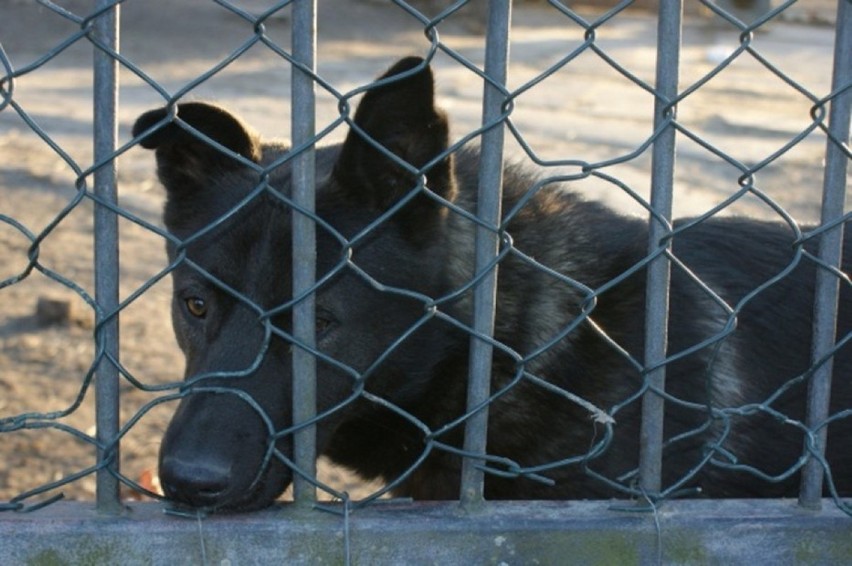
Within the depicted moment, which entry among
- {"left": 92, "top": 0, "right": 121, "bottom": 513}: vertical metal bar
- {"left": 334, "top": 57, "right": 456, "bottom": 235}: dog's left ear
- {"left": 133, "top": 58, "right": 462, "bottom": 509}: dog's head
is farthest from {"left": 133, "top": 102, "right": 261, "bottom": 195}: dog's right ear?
{"left": 92, "top": 0, "right": 121, "bottom": 513}: vertical metal bar

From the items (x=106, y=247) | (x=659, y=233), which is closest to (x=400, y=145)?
(x=659, y=233)

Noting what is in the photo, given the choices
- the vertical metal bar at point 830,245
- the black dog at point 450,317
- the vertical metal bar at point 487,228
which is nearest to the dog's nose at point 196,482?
the black dog at point 450,317

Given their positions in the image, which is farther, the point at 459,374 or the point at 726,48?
the point at 726,48

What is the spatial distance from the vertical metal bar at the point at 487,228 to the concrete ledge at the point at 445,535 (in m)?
0.09

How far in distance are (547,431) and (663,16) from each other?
3.85 ft

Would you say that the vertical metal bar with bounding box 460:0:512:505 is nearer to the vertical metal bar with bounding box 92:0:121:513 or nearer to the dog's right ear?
the vertical metal bar with bounding box 92:0:121:513

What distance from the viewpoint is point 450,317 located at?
7.93 feet

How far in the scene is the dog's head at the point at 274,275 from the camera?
226 cm

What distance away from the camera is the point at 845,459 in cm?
302

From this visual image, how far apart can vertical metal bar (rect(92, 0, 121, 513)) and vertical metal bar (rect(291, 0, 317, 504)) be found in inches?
12.1

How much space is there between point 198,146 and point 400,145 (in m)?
0.72

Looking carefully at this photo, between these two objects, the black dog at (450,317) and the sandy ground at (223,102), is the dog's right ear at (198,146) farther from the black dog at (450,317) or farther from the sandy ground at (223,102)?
the sandy ground at (223,102)

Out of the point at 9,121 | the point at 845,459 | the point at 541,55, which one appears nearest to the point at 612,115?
the point at 541,55

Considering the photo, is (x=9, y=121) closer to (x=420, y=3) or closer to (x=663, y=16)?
(x=663, y=16)
